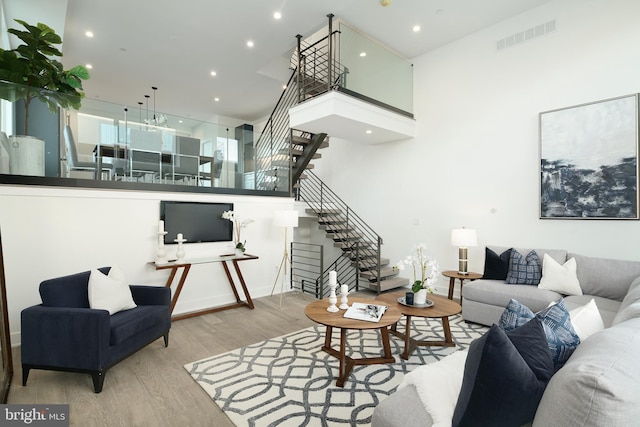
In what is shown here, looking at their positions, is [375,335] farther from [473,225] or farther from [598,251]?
[598,251]

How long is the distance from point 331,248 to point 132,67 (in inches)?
235

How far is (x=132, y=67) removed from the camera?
6578mm

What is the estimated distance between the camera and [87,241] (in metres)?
3.74

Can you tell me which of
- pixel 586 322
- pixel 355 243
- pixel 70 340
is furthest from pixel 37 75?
pixel 586 322

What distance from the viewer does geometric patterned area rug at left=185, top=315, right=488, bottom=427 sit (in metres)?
2.20

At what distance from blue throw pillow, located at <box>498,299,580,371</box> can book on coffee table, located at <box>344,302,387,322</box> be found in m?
1.24

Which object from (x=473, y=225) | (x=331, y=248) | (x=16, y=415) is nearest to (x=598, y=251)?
(x=473, y=225)

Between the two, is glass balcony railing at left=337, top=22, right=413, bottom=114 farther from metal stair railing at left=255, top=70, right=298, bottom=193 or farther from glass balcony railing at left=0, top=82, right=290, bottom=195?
glass balcony railing at left=0, top=82, right=290, bottom=195

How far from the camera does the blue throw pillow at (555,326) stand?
1.40 m

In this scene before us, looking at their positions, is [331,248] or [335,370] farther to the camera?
[331,248]

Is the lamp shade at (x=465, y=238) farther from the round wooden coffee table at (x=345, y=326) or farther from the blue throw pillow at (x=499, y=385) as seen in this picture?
the blue throw pillow at (x=499, y=385)

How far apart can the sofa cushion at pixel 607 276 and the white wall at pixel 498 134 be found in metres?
0.53

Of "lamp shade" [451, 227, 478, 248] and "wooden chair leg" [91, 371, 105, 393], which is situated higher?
"lamp shade" [451, 227, 478, 248]

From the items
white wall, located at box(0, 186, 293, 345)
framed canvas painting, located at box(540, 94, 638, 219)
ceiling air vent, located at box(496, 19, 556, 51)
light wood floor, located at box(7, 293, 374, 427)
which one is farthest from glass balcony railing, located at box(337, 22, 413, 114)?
light wood floor, located at box(7, 293, 374, 427)
